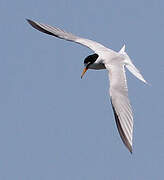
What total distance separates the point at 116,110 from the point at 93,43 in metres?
4.36

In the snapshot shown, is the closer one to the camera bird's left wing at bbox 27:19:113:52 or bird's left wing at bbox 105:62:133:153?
bird's left wing at bbox 105:62:133:153

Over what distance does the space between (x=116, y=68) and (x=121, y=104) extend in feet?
6.13

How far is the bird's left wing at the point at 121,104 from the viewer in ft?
43.9

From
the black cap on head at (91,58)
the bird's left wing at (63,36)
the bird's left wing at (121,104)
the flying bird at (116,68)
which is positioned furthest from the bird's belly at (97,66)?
the bird's left wing at (121,104)

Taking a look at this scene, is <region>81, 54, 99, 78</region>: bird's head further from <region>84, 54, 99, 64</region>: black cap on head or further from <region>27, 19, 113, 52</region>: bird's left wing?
<region>27, 19, 113, 52</region>: bird's left wing

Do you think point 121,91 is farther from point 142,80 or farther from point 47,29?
point 47,29

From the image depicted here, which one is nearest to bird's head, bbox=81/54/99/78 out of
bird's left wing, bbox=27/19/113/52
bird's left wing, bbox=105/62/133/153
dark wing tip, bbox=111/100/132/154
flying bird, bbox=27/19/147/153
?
flying bird, bbox=27/19/147/153

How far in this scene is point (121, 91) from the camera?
47.6ft

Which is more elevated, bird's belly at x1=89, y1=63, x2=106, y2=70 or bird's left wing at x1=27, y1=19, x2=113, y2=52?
bird's left wing at x1=27, y1=19, x2=113, y2=52

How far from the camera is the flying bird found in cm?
1360

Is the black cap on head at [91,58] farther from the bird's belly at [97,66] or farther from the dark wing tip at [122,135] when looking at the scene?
the dark wing tip at [122,135]

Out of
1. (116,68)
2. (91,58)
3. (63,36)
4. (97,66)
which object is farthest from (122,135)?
(63,36)

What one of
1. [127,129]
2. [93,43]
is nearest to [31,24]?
[93,43]

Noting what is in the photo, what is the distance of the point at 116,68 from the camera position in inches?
620
